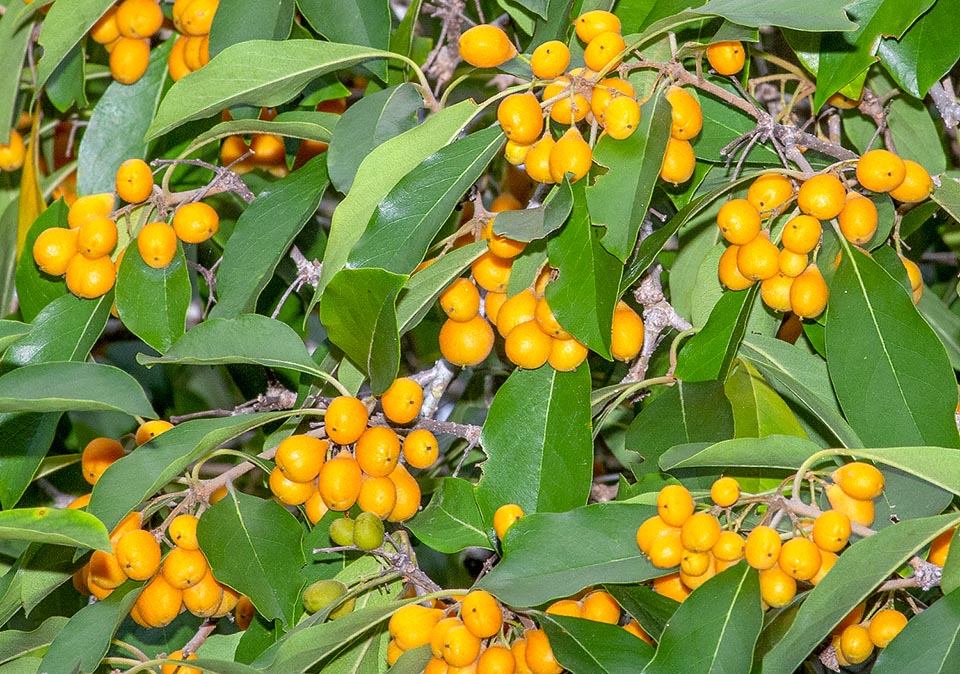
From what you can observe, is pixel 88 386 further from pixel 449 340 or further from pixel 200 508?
pixel 449 340

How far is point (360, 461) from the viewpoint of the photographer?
1.14m

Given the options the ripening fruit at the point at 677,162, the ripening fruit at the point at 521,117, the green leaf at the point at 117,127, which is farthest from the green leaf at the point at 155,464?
the green leaf at the point at 117,127

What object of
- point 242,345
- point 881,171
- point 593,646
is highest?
point 881,171

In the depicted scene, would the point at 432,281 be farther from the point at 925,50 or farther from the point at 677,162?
the point at 925,50

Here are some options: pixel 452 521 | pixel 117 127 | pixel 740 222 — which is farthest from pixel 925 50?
pixel 117 127

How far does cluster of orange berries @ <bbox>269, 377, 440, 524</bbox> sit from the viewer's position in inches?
44.0

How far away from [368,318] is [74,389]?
0.29 meters

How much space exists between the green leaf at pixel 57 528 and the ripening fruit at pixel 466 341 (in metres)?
0.44

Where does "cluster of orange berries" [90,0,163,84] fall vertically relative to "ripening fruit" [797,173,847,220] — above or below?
below

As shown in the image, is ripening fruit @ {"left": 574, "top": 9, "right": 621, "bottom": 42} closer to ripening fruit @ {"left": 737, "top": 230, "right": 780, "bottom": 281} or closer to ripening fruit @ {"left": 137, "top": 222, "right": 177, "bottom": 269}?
ripening fruit @ {"left": 737, "top": 230, "right": 780, "bottom": 281}

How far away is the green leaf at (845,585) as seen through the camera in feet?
2.84

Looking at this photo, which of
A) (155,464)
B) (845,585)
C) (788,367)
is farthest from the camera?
(788,367)

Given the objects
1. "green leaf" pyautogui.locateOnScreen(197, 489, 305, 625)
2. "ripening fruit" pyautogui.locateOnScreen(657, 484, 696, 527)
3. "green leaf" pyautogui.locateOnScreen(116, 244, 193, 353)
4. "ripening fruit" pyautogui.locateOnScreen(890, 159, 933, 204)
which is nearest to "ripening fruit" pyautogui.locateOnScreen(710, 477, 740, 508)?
"ripening fruit" pyautogui.locateOnScreen(657, 484, 696, 527)

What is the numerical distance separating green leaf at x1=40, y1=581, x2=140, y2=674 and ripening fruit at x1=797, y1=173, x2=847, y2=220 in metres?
0.82
